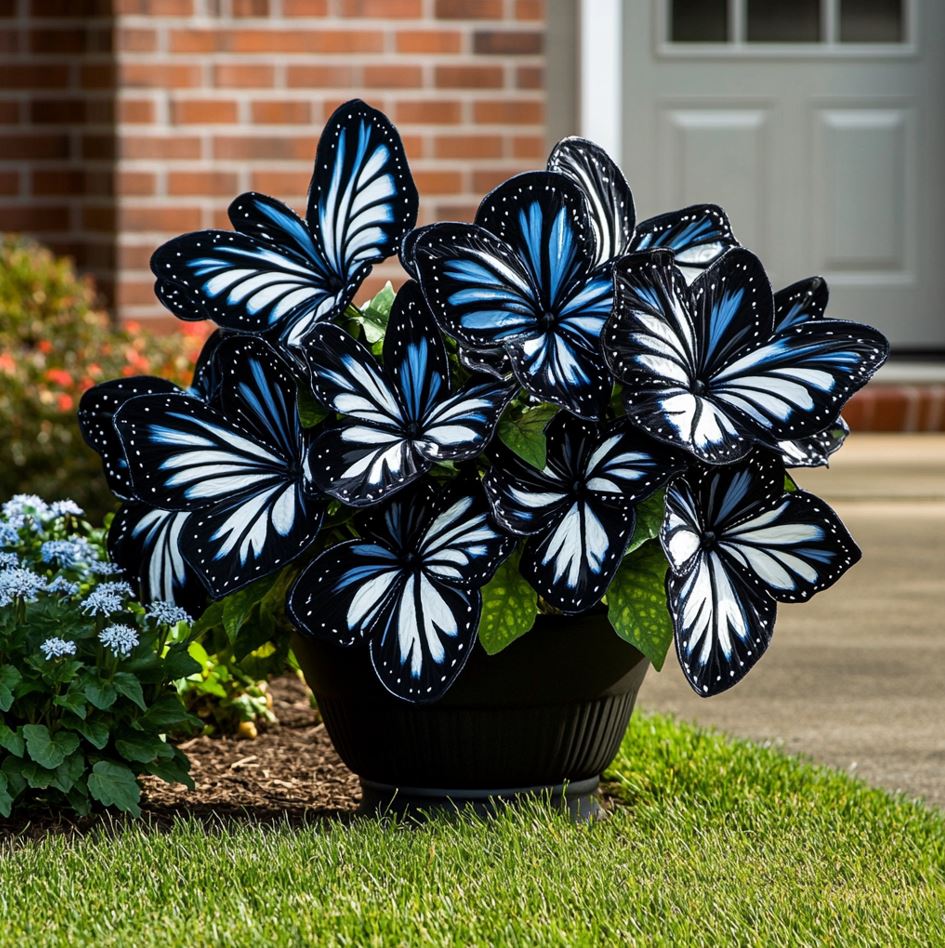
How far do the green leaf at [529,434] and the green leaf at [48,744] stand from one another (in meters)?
0.87

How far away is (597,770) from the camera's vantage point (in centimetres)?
290

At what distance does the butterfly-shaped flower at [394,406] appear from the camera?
102 inches

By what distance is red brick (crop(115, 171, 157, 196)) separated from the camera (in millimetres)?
6652

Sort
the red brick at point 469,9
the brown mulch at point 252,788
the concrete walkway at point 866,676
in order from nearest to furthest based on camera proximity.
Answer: the brown mulch at point 252,788, the concrete walkway at point 866,676, the red brick at point 469,9

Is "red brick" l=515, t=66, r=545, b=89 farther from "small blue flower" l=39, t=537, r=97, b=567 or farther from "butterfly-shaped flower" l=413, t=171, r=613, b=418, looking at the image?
"butterfly-shaped flower" l=413, t=171, r=613, b=418

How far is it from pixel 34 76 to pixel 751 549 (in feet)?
16.9

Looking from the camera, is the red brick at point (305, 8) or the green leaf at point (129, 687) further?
the red brick at point (305, 8)

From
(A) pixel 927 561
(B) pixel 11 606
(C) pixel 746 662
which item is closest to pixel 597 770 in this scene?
(C) pixel 746 662

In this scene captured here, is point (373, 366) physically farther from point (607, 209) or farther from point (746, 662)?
point (746, 662)

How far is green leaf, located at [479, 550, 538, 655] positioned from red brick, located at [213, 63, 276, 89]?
4437mm

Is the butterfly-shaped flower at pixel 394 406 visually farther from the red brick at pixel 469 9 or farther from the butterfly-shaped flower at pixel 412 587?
the red brick at pixel 469 9

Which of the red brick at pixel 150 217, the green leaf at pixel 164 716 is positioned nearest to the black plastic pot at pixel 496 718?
the green leaf at pixel 164 716

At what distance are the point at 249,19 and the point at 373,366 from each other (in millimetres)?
4384

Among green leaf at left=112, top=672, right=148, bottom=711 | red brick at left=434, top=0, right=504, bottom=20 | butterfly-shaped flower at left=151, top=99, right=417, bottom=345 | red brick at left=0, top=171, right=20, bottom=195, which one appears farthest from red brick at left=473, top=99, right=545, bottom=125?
green leaf at left=112, top=672, right=148, bottom=711
